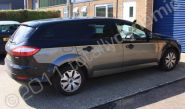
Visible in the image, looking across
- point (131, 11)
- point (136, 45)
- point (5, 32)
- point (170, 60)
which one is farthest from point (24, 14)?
point (136, 45)

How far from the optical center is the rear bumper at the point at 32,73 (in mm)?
6113

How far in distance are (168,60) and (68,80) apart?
10.9 feet

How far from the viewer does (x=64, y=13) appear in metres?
24.9

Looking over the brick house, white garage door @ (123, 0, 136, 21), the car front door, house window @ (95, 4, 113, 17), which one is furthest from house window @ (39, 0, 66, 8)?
the brick house

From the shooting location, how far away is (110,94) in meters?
6.62

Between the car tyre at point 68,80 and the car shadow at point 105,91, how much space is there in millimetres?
151

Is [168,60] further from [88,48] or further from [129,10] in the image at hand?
[129,10]

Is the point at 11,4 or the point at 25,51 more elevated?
the point at 11,4

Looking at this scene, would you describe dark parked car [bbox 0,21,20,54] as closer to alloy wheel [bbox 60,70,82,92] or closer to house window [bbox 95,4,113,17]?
alloy wheel [bbox 60,70,82,92]

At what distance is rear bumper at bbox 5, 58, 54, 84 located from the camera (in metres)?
6.11

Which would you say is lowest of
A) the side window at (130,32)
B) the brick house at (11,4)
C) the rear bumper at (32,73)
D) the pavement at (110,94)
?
the pavement at (110,94)

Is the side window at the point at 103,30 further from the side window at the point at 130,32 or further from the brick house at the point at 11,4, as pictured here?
the brick house at the point at 11,4

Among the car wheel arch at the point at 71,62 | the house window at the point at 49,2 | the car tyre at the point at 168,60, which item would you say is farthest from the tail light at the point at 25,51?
the house window at the point at 49,2

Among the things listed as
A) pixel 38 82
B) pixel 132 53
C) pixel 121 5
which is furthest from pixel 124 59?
pixel 121 5
